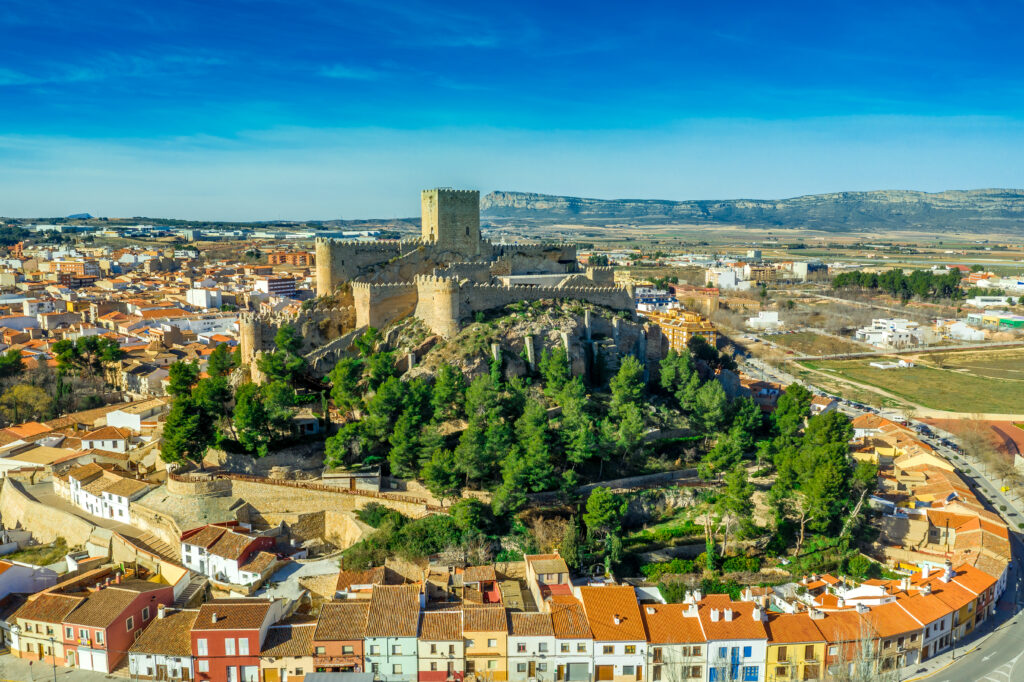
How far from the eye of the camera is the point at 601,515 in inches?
999

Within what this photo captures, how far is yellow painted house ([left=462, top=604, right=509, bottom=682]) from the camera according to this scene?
2156 cm

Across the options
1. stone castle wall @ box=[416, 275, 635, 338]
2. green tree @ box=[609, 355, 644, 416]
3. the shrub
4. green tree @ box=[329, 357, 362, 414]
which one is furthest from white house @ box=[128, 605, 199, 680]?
green tree @ box=[609, 355, 644, 416]

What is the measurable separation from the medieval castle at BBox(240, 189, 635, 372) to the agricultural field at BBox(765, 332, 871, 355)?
40772mm

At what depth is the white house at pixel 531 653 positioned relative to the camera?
70.6 feet

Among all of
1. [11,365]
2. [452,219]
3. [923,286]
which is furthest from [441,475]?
[923,286]

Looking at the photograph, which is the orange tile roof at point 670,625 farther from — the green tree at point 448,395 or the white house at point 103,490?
the white house at point 103,490

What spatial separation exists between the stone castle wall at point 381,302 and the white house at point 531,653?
1627 centimetres

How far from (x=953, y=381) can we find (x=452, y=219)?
43.2 m

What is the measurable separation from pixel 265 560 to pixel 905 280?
96919mm

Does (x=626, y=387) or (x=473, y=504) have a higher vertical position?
(x=626, y=387)

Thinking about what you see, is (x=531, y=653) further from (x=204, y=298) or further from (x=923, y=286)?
(x=923, y=286)

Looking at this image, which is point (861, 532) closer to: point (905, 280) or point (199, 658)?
point (199, 658)

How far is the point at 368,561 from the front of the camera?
25.2m

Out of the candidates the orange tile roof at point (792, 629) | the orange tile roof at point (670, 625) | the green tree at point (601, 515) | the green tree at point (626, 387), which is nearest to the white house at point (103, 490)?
the green tree at point (601, 515)
